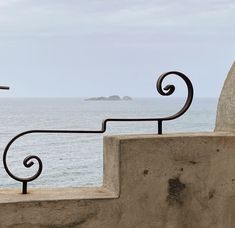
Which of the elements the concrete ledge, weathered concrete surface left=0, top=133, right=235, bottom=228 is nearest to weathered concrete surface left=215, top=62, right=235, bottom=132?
weathered concrete surface left=0, top=133, right=235, bottom=228

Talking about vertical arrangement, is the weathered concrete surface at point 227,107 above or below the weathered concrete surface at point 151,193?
above

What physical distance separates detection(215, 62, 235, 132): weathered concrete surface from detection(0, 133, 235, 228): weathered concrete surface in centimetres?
18

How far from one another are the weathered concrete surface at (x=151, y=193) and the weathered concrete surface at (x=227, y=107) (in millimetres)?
183

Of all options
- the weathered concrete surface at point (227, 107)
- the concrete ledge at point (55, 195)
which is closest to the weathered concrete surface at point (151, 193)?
the concrete ledge at point (55, 195)

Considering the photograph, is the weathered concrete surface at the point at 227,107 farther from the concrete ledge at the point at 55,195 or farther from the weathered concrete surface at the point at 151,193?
the concrete ledge at the point at 55,195

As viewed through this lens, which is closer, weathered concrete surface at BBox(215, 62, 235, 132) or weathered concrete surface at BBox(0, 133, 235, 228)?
weathered concrete surface at BBox(0, 133, 235, 228)

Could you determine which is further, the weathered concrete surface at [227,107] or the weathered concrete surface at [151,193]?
the weathered concrete surface at [227,107]

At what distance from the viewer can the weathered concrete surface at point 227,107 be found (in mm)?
3506

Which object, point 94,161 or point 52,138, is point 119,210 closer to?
point 94,161

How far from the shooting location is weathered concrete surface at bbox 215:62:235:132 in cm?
351

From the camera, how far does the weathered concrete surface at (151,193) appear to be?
3.10 meters

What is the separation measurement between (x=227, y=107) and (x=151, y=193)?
760mm

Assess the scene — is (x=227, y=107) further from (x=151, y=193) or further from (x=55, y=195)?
(x=55, y=195)

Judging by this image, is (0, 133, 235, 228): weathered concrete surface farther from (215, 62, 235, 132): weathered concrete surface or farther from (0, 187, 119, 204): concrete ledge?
(215, 62, 235, 132): weathered concrete surface
